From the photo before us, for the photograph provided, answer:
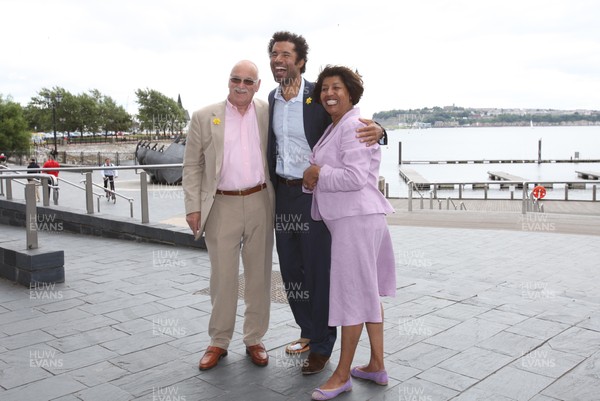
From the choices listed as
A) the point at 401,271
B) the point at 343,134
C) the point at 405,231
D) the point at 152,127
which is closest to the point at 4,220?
the point at 405,231

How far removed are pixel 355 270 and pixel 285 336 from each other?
1223 mm

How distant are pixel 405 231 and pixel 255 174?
6275 millimetres

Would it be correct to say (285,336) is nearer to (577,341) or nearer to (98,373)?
(98,373)

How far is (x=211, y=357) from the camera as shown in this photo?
11.5 feet

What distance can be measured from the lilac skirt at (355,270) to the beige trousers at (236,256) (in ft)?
2.15

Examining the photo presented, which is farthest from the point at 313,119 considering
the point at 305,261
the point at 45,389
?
the point at 45,389

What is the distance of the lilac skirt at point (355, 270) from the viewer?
122 inches

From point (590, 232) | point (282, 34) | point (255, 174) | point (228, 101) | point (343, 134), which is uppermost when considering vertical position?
point (282, 34)

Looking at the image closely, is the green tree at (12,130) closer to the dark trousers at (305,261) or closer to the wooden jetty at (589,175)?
the dark trousers at (305,261)

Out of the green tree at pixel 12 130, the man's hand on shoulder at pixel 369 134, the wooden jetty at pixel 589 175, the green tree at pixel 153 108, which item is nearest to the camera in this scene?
the man's hand on shoulder at pixel 369 134

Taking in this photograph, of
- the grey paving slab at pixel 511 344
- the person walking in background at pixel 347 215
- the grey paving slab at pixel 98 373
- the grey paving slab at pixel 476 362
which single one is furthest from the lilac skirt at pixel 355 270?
the grey paving slab at pixel 98 373

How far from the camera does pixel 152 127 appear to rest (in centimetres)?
7725

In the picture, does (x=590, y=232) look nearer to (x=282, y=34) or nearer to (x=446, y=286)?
(x=446, y=286)

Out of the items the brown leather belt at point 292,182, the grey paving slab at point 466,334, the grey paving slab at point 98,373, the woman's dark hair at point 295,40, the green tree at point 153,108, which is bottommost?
the grey paving slab at point 466,334
